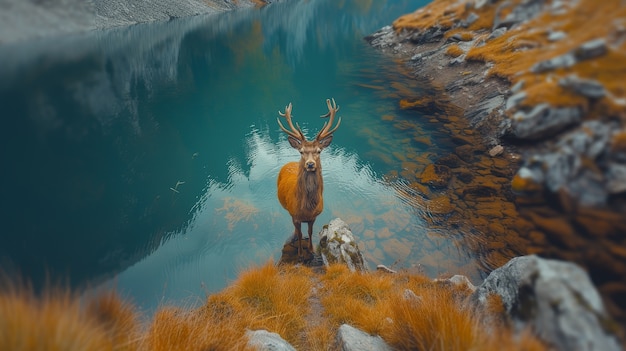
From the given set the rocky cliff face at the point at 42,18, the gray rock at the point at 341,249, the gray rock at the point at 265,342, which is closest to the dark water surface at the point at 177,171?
the rocky cliff face at the point at 42,18

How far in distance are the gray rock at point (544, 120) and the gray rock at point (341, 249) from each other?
20.7ft

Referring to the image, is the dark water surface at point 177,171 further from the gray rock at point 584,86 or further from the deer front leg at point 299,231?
the gray rock at point 584,86

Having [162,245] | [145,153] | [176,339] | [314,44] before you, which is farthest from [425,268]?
[314,44]

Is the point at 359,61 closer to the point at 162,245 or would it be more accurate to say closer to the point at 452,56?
the point at 452,56

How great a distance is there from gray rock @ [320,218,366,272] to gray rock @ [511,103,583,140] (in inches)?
248

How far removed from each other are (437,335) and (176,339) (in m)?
2.67

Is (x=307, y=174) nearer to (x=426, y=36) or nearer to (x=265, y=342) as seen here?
(x=265, y=342)

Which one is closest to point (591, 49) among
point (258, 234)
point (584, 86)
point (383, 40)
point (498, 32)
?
point (584, 86)

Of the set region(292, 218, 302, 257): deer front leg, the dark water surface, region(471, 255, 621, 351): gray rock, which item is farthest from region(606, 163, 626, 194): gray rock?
region(292, 218, 302, 257): deer front leg

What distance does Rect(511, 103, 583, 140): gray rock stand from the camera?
118cm

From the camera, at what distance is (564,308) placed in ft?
3.70

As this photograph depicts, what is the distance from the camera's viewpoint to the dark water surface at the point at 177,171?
8328 millimetres

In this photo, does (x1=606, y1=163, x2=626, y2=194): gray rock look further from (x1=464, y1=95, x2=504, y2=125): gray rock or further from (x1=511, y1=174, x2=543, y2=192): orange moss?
(x1=464, y1=95, x2=504, y2=125): gray rock

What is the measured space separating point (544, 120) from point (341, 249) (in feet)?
21.7
